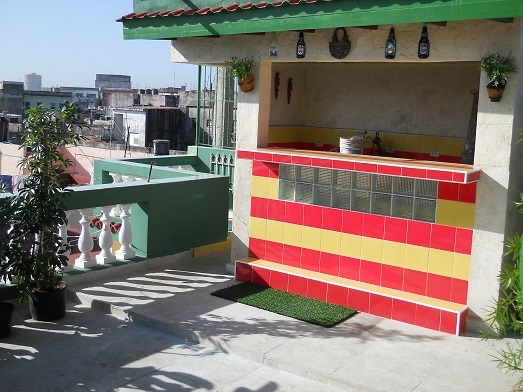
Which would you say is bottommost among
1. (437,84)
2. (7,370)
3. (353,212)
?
(7,370)

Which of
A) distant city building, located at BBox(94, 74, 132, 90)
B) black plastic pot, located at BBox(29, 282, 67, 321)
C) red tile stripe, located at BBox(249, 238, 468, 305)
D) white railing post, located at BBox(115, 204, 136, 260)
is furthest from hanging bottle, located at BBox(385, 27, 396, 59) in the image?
distant city building, located at BBox(94, 74, 132, 90)

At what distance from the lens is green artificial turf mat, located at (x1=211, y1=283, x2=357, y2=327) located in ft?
24.0

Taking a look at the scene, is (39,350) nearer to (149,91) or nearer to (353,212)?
(353,212)

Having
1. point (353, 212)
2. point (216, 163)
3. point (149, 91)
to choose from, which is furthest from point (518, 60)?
point (149, 91)

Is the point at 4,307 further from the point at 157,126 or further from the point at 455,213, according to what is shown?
the point at 157,126

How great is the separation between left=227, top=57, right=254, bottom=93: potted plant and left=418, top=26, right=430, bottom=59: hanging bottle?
2382 mm

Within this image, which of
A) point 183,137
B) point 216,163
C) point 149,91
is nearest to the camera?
point 216,163

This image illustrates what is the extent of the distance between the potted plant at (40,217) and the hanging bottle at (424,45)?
3881 mm

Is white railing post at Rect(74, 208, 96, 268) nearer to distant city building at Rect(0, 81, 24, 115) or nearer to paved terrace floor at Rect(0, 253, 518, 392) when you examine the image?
paved terrace floor at Rect(0, 253, 518, 392)

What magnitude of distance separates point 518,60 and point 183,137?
3404 centimetres

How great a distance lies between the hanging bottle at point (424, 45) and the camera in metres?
7.09

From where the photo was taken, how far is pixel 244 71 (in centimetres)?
859

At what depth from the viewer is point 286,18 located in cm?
757

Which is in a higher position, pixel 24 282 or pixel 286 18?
pixel 286 18
